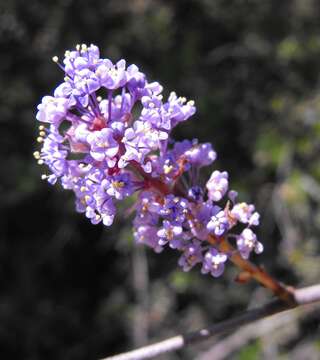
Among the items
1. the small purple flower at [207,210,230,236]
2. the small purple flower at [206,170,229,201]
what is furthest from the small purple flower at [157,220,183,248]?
the small purple flower at [206,170,229,201]

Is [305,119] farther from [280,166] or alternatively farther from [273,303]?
[273,303]

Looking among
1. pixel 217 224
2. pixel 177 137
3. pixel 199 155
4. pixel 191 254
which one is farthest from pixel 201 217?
pixel 177 137

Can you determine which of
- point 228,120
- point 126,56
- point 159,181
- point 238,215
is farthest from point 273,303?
point 126,56

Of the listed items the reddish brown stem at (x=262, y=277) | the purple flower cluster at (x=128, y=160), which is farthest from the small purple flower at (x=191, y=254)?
the reddish brown stem at (x=262, y=277)

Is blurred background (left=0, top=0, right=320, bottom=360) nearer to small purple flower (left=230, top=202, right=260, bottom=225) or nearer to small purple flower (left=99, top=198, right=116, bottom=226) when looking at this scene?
small purple flower (left=230, top=202, right=260, bottom=225)

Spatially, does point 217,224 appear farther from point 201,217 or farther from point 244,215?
point 244,215
